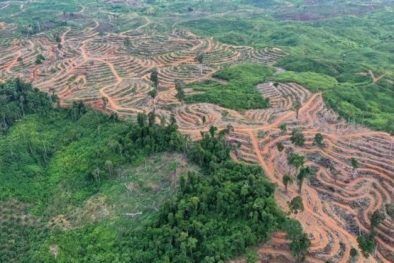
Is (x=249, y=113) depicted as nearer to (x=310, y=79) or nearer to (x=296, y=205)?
(x=310, y=79)

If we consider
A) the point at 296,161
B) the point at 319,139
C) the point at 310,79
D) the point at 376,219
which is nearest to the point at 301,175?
the point at 296,161

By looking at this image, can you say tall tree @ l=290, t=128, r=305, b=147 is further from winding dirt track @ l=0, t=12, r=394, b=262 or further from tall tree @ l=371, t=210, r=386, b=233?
tall tree @ l=371, t=210, r=386, b=233

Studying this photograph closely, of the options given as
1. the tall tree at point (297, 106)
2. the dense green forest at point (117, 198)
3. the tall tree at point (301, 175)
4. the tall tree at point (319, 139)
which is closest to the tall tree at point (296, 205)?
the dense green forest at point (117, 198)

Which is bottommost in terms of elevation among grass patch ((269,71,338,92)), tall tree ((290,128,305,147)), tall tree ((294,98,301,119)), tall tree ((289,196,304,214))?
grass patch ((269,71,338,92))

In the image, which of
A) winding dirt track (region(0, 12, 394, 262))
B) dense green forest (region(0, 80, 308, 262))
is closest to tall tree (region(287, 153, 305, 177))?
winding dirt track (region(0, 12, 394, 262))

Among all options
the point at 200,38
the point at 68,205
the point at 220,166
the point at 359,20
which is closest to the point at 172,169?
the point at 220,166

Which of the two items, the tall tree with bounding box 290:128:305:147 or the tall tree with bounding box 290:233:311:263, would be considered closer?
the tall tree with bounding box 290:233:311:263
